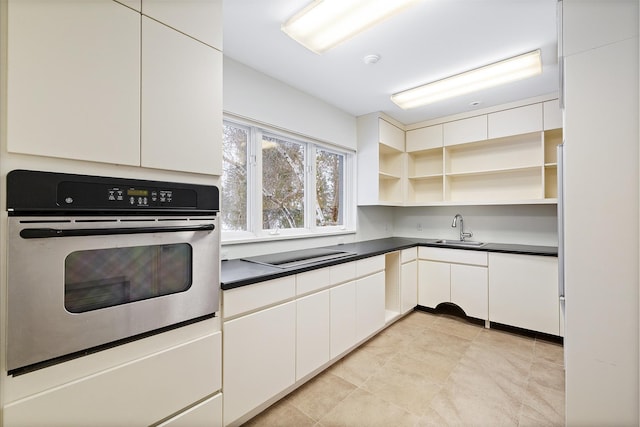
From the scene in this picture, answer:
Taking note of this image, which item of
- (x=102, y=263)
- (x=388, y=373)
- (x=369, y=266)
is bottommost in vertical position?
(x=388, y=373)

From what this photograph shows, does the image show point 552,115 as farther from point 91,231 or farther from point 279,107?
point 91,231

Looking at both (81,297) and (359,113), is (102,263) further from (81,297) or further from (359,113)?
(359,113)

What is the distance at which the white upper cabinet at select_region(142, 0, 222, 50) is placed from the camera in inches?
49.3

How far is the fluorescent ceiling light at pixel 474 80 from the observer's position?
2188mm

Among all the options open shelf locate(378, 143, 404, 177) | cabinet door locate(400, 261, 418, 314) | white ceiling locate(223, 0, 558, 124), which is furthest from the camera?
open shelf locate(378, 143, 404, 177)

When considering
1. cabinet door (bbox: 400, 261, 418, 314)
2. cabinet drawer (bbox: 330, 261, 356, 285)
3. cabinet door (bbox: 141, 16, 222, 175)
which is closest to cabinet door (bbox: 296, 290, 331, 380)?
cabinet drawer (bbox: 330, 261, 356, 285)

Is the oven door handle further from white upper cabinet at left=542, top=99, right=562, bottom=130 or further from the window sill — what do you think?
white upper cabinet at left=542, top=99, right=562, bottom=130

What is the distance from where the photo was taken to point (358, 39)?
1.96m

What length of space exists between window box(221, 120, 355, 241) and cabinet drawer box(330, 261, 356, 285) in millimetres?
709

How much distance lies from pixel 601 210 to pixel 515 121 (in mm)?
2170

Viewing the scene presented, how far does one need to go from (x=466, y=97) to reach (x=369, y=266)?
2.05m

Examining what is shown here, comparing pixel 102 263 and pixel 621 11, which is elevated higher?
pixel 621 11

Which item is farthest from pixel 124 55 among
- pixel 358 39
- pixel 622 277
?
pixel 622 277

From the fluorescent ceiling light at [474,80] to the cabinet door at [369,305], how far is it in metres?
1.82
